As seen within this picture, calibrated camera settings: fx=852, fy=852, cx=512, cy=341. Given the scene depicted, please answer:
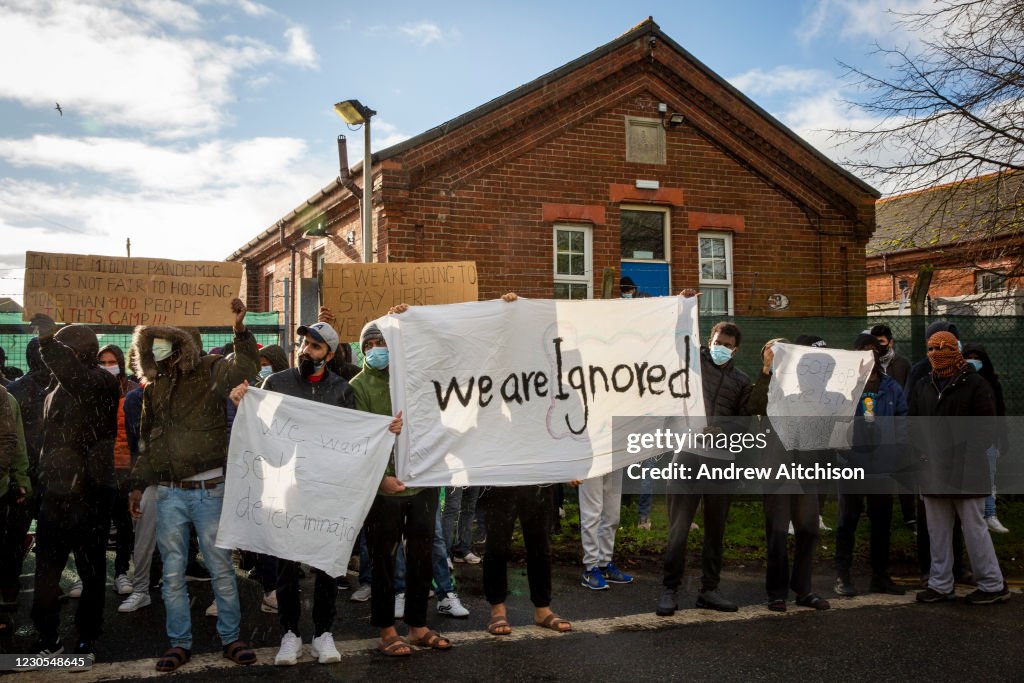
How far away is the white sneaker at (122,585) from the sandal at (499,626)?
9.46 ft

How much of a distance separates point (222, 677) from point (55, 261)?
4.12 meters

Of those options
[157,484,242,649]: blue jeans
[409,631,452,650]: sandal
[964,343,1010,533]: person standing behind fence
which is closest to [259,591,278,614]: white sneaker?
[157,484,242,649]: blue jeans

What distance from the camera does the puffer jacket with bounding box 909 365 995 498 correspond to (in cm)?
634

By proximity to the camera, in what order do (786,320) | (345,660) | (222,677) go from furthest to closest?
1. (786,320)
2. (345,660)
3. (222,677)

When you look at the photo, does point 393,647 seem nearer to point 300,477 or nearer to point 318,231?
point 300,477

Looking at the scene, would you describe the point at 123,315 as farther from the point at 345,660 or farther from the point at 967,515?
the point at 967,515

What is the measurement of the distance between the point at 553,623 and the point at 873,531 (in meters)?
2.86

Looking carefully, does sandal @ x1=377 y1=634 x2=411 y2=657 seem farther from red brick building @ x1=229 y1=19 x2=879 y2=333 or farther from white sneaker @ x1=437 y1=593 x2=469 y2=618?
red brick building @ x1=229 y1=19 x2=879 y2=333

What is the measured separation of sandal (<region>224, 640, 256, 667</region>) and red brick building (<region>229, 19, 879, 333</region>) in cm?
751

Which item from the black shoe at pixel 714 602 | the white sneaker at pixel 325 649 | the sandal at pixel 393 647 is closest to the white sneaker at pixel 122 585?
the white sneaker at pixel 325 649

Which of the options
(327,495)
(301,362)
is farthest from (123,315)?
(327,495)

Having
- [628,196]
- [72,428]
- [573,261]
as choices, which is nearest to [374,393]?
[72,428]

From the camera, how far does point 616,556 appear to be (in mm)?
7473

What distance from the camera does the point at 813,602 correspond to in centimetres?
607
